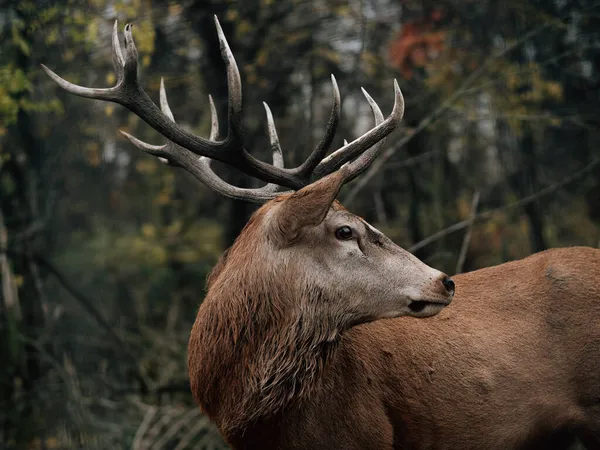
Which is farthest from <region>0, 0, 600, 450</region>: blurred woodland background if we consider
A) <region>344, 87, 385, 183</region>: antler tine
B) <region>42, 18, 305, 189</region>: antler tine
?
<region>42, 18, 305, 189</region>: antler tine

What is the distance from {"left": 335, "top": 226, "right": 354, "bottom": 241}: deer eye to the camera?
4.11 m

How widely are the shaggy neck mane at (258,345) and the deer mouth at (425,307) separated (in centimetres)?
44

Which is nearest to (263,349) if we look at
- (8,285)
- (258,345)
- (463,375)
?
(258,345)

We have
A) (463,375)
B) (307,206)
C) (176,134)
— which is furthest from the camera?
(463,375)

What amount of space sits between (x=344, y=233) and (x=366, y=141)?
0.63 meters

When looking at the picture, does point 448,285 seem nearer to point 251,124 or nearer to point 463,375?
point 463,375

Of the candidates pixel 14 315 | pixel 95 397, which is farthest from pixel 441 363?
pixel 14 315

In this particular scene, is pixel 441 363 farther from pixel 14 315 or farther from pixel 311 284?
pixel 14 315

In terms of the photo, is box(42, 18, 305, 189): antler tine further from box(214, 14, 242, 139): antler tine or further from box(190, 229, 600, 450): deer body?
box(190, 229, 600, 450): deer body

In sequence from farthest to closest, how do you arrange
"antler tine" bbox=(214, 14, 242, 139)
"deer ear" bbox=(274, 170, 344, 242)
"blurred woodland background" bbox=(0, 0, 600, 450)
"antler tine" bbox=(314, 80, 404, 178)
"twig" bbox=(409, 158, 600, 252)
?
"blurred woodland background" bbox=(0, 0, 600, 450) → "twig" bbox=(409, 158, 600, 252) → "antler tine" bbox=(314, 80, 404, 178) → "antler tine" bbox=(214, 14, 242, 139) → "deer ear" bbox=(274, 170, 344, 242)

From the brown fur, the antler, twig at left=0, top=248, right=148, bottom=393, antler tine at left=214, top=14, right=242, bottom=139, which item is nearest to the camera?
the brown fur

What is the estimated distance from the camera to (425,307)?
4051 millimetres

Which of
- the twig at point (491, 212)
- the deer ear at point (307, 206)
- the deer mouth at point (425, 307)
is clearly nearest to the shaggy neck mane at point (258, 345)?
the deer ear at point (307, 206)

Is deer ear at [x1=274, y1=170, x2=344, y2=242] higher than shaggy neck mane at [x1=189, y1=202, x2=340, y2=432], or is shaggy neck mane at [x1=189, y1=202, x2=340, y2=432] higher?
deer ear at [x1=274, y1=170, x2=344, y2=242]
